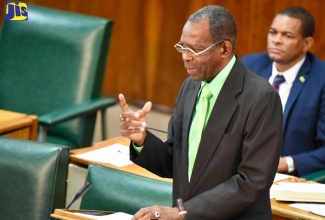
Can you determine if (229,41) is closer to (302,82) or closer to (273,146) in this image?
(273,146)

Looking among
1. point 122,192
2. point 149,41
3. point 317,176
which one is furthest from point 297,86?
point 149,41

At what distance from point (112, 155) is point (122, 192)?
2.90ft

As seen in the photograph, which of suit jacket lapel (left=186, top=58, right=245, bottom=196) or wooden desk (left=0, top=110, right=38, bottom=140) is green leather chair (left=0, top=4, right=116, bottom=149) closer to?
wooden desk (left=0, top=110, right=38, bottom=140)

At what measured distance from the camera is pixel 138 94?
6508 mm

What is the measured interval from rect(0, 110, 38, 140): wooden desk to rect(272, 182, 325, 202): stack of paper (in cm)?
135

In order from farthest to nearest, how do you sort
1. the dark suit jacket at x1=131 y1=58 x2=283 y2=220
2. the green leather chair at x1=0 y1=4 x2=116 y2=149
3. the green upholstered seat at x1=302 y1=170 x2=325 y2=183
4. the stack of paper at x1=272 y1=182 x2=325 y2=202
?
the green leather chair at x1=0 y1=4 x2=116 y2=149 → the green upholstered seat at x1=302 y1=170 x2=325 y2=183 → the stack of paper at x1=272 y1=182 x2=325 y2=202 → the dark suit jacket at x1=131 y1=58 x2=283 y2=220

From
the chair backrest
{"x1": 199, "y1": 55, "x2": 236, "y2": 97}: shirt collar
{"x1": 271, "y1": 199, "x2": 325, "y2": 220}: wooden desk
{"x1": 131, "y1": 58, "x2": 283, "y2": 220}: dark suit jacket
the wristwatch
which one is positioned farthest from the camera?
the wristwatch

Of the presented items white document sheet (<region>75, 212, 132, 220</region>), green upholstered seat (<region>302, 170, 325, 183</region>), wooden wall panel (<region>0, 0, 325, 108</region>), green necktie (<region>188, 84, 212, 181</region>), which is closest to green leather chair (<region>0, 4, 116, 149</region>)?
green upholstered seat (<region>302, 170, 325, 183</region>)

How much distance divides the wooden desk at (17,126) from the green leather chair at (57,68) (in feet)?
0.98

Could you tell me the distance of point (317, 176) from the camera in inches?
156

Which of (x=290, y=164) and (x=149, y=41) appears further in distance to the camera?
(x=149, y=41)

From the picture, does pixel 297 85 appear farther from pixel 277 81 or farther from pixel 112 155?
pixel 112 155

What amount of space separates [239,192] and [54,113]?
2073mm

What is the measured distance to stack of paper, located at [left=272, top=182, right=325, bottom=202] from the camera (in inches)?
128
